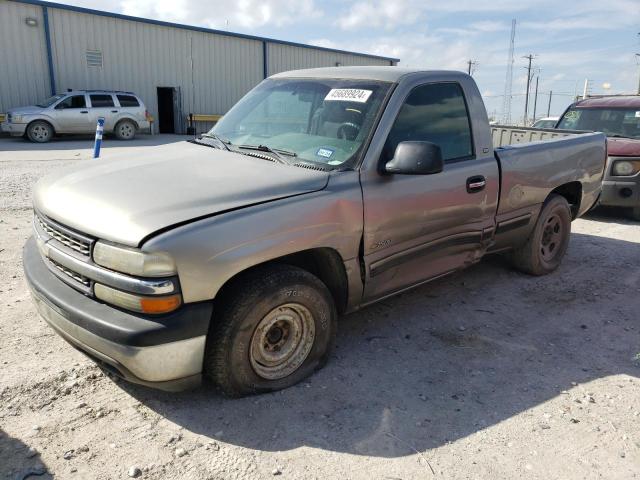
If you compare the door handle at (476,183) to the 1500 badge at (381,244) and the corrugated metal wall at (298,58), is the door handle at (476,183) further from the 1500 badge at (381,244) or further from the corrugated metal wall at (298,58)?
the corrugated metal wall at (298,58)

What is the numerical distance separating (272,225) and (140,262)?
713mm

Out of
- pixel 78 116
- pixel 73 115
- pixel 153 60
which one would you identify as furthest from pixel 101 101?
pixel 153 60

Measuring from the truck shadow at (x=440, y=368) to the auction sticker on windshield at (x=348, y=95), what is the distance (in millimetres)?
1715

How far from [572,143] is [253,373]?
13.4 feet

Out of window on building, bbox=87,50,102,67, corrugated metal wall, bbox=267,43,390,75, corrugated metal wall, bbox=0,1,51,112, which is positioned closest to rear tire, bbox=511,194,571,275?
corrugated metal wall, bbox=0,1,51,112

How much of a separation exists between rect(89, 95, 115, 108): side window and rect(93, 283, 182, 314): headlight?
17.5 metres

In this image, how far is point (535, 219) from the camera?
499cm

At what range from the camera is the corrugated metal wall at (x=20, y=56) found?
19.0 metres

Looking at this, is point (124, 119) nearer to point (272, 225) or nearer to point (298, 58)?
point (298, 58)

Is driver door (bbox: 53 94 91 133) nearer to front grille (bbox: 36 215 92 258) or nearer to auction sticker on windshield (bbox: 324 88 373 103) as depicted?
front grille (bbox: 36 215 92 258)

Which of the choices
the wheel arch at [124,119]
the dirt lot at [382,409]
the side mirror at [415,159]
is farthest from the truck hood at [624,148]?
the wheel arch at [124,119]

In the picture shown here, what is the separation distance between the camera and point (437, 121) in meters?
3.92

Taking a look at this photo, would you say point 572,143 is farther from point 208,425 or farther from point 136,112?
point 136,112

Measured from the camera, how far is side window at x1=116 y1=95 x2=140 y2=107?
1884 centimetres
